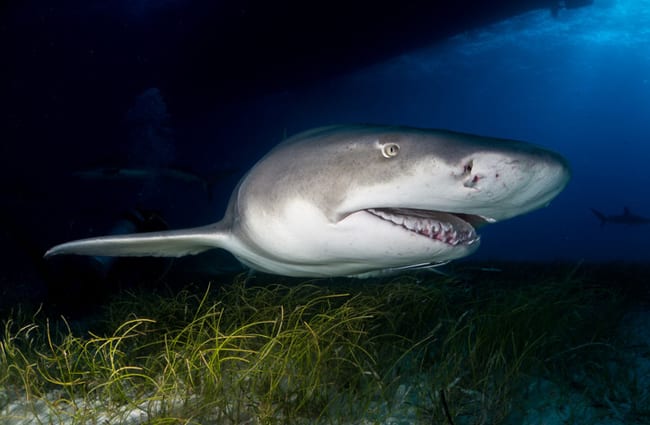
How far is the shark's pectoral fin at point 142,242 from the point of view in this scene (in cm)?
327

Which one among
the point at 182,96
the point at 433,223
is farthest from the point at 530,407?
the point at 182,96

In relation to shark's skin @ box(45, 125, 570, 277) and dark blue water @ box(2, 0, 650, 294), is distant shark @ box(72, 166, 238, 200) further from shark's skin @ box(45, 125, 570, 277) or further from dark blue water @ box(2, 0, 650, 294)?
shark's skin @ box(45, 125, 570, 277)

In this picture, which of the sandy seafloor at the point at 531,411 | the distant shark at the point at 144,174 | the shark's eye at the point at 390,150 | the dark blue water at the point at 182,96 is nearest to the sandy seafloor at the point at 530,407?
the sandy seafloor at the point at 531,411

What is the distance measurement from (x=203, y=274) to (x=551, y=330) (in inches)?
321

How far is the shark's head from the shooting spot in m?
1.95

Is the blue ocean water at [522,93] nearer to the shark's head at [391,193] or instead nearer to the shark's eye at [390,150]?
the shark's head at [391,193]

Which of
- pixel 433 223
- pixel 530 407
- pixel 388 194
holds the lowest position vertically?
pixel 530 407

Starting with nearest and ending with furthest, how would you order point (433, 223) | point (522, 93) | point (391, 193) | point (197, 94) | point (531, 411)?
point (391, 193), point (433, 223), point (531, 411), point (197, 94), point (522, 93)

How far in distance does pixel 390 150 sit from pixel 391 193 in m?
0.24

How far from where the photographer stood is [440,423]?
87.0 inches

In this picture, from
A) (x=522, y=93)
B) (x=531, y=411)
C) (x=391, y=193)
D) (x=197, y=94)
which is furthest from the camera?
(x=522, y=93)

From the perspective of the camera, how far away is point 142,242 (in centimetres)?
336

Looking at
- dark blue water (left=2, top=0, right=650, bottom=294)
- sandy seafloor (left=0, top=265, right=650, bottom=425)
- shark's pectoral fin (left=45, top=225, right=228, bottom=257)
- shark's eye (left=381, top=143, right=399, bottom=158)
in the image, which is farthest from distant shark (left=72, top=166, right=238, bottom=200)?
shark's eye (left=381, top=143, right=399, bottom=158)

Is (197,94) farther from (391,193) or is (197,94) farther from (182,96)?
(391,193)
